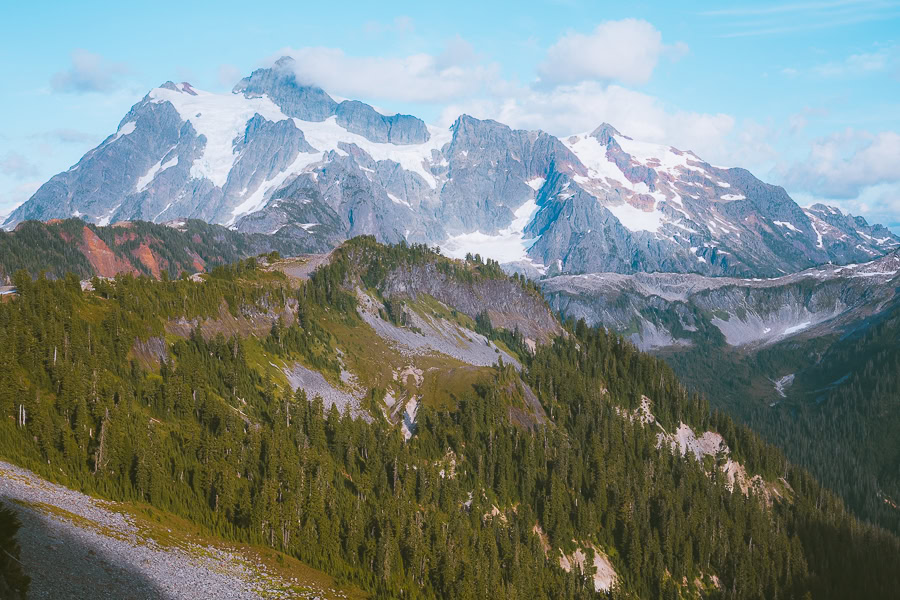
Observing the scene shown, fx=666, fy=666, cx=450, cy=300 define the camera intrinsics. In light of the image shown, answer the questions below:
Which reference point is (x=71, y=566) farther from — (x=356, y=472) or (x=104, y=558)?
(x=356, y=472)

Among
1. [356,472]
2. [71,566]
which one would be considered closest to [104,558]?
[71,566]

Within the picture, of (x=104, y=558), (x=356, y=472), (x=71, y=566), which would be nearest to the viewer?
(x=71, y=566)

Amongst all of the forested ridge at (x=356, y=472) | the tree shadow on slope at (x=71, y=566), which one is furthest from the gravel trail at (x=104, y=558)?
the forested ridge at (x=356, y=472)

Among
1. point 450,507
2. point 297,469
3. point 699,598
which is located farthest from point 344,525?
point 699,598

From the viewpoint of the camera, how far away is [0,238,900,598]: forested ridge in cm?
10112

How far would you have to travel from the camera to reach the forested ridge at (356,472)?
101125 millimetres

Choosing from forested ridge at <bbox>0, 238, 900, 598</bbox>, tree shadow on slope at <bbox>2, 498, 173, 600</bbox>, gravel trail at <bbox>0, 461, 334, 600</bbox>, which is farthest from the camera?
forested ridge at <bbox>0, 238, 900, 598</bbox>

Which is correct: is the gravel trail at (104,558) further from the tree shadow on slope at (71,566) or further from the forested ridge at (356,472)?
the forested ridge at (356,472)

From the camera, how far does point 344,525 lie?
118000 mm

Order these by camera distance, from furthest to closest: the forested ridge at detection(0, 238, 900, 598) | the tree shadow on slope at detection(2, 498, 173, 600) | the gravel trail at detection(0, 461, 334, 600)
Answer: the forested ridge at detection(0, 238, 900, 598) < the gravel trail at detection(0, 461, 334, 600) < the tree shadow on slope at detection(2, 498, 173, 600)

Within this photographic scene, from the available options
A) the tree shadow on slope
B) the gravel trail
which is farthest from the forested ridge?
the tree shadow on slope

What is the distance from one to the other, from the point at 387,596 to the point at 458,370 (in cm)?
9310

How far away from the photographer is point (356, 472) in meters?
141

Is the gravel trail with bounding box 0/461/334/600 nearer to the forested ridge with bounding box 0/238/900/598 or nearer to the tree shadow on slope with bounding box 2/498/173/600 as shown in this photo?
the tree shadow on slope with bounding box 2/498/173/600
